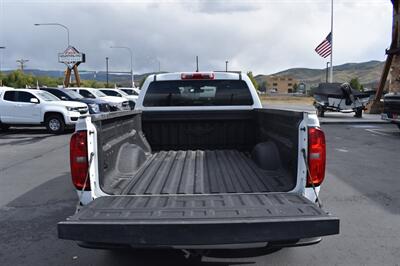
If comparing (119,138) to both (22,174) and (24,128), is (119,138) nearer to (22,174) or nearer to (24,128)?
(22,174)

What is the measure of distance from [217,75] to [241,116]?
28.1 inches

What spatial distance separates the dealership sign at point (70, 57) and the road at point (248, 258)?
3197cm

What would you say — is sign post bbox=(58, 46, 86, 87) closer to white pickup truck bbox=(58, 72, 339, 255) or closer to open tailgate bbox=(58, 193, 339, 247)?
white pickup truck bbox=(58, 72, 339, 255)

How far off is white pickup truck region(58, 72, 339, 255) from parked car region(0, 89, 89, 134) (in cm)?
1133

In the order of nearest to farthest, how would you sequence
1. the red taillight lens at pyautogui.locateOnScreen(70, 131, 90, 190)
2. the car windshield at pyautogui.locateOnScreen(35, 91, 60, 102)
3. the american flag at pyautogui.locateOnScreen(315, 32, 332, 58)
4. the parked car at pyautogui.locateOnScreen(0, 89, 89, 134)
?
the red taillight lens at pyautogui.locateOnScreen(70, 131, 90, 190) → the parked car at pyautogui.locateOnScreen(0, 89, 89, 134) → the car windshield at pyautogui.locateOnScreen(35, 91, 60, 102) → the american flag at pyautogui.locateOnScreen(315, 32, 332, 58)

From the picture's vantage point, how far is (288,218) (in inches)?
112

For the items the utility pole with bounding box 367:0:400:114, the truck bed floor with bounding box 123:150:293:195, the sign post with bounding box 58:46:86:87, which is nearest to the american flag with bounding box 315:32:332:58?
the utility pole with bounding box 367:0:400:114

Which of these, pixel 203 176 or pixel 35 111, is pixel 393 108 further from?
pixel 35 111

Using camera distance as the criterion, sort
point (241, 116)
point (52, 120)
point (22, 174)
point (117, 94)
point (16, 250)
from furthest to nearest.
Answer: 1. point (117, 94)
2. point (52, 120)
3. point (22, 174)
4. point (241, 116)
5. point (16, 250)

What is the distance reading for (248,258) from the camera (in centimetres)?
407

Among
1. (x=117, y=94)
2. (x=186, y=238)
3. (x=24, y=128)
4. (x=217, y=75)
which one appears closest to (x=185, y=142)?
(x=217, y=75)

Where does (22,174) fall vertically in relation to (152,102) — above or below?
below

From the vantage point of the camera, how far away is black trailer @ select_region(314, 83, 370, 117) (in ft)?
75.9

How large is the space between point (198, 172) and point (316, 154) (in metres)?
1.57
